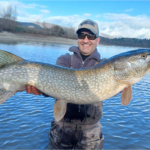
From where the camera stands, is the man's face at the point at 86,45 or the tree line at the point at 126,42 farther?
the tree line at the point at 126,42

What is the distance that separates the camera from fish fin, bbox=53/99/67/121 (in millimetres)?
2459

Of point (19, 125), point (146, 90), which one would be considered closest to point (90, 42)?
point (19, 125)

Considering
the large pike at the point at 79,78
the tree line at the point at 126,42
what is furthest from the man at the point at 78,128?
the tree line at the point at 126,42

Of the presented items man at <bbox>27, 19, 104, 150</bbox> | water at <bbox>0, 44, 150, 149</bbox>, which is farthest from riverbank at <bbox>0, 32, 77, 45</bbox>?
man at <bbox>27, 19, 104, 150</bbox>

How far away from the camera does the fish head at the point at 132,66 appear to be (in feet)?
7.70

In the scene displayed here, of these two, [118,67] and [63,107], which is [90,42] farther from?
[63,107]

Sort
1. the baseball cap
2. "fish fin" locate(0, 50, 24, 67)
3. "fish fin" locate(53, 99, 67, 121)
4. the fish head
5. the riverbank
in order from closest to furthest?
the fish head < "fish fin" locate(53, 99, 67, 121) < "fish fin" locate(0, 50, 24, 67) < the baseball cap < the riverbank

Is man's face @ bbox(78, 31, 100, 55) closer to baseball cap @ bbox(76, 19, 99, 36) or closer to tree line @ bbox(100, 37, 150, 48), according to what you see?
baseball cap @ bbox(76, 19, 99, 36)

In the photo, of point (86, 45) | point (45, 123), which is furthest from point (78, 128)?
point (45, 123)

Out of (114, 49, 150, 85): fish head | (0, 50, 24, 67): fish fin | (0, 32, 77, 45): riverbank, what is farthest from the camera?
(0, 32, 77, 45): riverbank

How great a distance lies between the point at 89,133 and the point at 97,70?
3.25ft

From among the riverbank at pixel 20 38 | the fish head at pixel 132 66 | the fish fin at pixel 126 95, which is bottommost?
the fish fin at pixel 126 95

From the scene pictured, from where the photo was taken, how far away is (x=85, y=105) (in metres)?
2.71

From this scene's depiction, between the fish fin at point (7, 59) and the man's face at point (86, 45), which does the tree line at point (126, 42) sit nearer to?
the man's face at point (86, 45)
